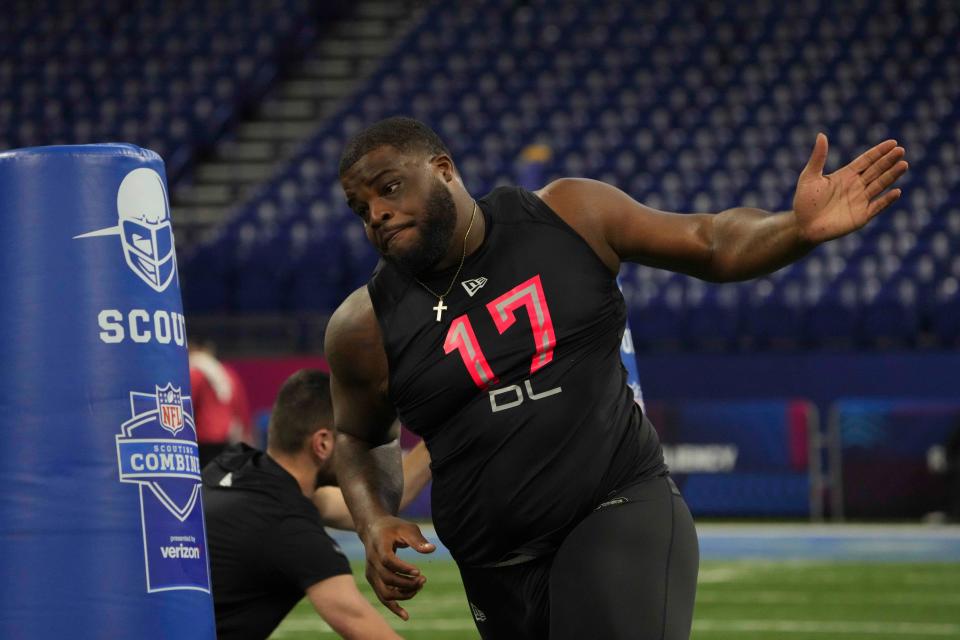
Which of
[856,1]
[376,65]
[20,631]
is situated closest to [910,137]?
[856,1]

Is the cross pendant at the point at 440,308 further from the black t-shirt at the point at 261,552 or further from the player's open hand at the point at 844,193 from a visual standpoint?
the black t-shirt at the point at 261,552

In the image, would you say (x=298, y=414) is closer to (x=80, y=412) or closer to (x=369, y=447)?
(x=369, y=447)

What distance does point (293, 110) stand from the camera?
77.5 feet

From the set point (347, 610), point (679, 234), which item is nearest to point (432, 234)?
point (679, 234)

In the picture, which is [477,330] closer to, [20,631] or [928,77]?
[20,631]

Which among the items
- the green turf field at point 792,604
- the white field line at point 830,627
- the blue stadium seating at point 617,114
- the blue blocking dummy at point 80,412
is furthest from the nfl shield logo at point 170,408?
the blue stadium seating at point 617,114

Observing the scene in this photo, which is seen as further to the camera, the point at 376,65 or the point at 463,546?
the point at 376,65

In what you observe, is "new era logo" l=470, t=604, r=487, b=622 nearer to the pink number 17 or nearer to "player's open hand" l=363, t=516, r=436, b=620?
"player's open hand" l=363, t=516, r=436, b=620

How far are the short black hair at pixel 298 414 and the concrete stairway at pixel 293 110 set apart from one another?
1621 cm

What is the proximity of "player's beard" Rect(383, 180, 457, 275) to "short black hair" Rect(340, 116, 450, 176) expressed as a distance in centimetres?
10

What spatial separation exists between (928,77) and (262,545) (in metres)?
17.4

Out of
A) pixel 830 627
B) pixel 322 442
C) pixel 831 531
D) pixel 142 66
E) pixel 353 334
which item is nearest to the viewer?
pixel 353 334

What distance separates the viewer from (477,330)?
3.82 meters

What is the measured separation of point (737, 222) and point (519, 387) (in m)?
0.66
